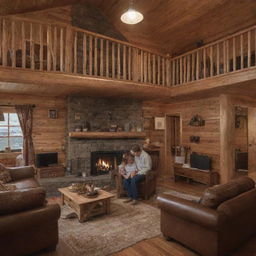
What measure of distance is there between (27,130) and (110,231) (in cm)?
→ 355

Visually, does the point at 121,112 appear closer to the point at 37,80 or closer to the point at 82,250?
the point at 37,80

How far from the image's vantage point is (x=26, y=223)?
2217mm

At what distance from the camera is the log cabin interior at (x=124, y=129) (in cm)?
246

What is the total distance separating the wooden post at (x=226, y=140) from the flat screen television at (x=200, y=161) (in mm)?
348

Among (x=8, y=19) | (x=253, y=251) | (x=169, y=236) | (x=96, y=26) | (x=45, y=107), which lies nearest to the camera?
(x=253, y=251)

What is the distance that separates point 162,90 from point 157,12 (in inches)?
89.0

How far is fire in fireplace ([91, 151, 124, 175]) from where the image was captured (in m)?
5.68

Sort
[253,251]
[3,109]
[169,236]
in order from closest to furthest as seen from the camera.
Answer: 1. [253,251]
2. [169,236]
3. [3,109]

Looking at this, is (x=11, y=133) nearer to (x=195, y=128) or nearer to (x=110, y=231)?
(x=110, y=231)

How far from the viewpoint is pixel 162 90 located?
544cm

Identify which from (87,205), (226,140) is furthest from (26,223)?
(226,140)

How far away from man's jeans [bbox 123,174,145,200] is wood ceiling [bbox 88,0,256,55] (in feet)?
14.6

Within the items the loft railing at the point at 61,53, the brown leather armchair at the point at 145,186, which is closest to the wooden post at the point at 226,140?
the loft railing at the point at 61,53

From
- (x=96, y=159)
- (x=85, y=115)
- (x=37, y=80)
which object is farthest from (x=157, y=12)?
(x=96, y=159)
